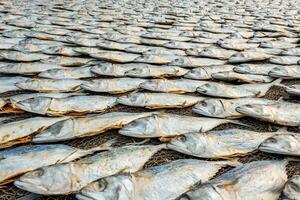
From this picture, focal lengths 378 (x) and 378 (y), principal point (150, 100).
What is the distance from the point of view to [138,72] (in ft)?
8.73

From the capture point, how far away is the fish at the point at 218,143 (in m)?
1.69

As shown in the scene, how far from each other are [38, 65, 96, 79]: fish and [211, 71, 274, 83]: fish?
0.87 m

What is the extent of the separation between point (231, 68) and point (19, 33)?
2234 millimetres

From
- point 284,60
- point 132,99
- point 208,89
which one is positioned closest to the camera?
point 132,99

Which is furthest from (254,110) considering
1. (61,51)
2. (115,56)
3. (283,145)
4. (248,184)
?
(61,51)

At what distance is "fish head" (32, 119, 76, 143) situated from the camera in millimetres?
1788

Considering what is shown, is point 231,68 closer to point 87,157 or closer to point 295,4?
point 87,157

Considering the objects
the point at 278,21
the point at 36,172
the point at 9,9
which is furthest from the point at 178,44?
the point at 9,9

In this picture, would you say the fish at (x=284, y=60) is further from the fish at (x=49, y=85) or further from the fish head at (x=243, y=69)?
the fish at (x=49, y=85)

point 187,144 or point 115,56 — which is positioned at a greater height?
point 115,56

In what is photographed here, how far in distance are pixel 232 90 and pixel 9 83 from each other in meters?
1.43

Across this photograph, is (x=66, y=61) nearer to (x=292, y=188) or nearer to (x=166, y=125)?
(x=166, y=125)

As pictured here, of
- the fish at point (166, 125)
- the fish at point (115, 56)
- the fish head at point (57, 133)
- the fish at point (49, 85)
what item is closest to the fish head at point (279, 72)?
the fish at point (166, 125)

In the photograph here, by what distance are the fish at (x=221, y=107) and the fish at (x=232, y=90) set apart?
4.0 inches
